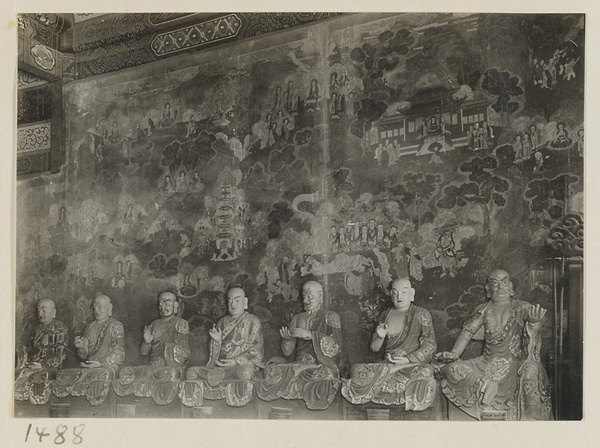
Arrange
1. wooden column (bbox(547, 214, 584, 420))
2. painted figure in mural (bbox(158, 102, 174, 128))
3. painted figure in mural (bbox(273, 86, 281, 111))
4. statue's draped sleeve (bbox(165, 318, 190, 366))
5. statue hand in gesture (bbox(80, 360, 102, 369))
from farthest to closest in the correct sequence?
painted figure in mural (bbox(158, 102, 174, 128)), painted figure in mural (bbox(273, 86, 281, 111)), statue hand in gesture (bbox(80, 360, 102, 369)), statue's draped sleeve (bbox(165, 318, 190, 366)), wooden column (bbox(547, 214, 584, 420))

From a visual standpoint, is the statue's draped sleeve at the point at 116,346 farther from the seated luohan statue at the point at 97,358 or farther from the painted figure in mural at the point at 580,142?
the painted figure in mural at the point at 580,142

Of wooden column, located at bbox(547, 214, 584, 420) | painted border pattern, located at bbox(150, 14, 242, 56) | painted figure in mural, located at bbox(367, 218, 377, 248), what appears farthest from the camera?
painted border pattern, located at bbox(150, 14, 242, 56)

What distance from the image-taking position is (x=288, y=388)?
31.5ft

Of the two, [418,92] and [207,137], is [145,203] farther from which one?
[418,92]

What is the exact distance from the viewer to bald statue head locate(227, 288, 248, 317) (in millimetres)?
10273

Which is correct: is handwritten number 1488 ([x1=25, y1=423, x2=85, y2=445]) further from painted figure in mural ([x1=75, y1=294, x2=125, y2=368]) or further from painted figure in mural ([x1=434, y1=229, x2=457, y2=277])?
painted figure in mural ([x1=434, y1=229, x2=457, y2=277])

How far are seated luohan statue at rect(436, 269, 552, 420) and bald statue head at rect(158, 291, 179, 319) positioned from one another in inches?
131

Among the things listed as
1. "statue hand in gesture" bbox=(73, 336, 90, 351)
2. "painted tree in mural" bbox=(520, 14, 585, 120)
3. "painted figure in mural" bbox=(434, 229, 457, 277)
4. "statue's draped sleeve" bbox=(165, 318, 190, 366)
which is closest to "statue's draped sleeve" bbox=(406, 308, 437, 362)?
"painted figure in mural" bbox=(434, 229, 457, 277)

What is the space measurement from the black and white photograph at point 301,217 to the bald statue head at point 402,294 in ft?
0.10

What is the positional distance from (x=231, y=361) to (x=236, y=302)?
0.71 metres

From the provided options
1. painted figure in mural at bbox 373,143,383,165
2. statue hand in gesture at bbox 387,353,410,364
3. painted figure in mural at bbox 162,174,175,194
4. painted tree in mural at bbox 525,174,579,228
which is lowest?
statue hand in gesture at bbox 387,353,410,364

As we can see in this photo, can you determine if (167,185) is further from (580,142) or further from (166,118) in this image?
(580,142)

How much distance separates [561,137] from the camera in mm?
9258

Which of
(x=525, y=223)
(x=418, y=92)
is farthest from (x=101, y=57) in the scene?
(x=525, y=223)
